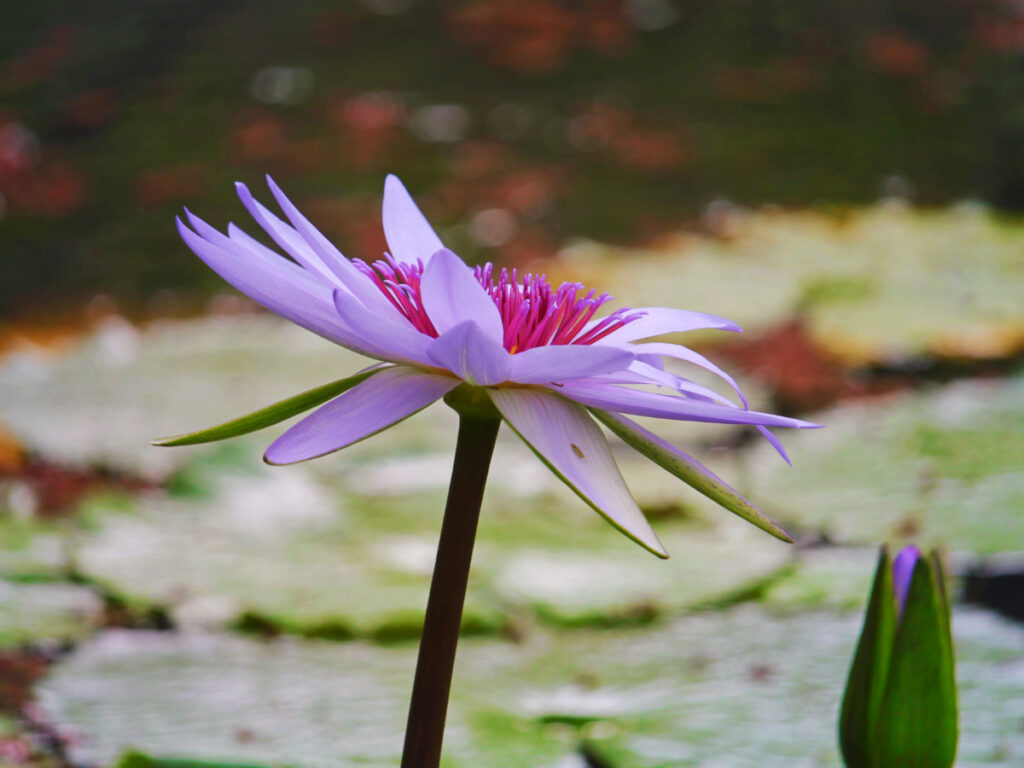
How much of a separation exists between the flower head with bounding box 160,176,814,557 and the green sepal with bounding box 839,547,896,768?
81 mm

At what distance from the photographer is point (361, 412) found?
0.40 m

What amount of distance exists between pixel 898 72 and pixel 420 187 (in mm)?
1462

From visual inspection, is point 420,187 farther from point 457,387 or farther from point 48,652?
point 457,387

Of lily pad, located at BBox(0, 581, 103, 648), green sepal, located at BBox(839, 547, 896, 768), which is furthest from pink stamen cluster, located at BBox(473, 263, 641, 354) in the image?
lily pad, located at BBox(0, 581, 103, 648)

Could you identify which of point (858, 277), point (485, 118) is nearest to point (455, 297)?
point (858, 277)

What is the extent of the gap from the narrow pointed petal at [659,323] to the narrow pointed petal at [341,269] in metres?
0.11

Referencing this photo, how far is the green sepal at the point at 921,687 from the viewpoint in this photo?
438mm

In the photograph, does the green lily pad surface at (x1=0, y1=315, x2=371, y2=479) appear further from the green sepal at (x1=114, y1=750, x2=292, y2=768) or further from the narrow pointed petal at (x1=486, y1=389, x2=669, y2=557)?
the narrow pointed petal at (x1=486, y1=389, x2=669, y2=557)

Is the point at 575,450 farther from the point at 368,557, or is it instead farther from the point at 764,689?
the point at 368,557

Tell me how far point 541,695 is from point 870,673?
370 mm

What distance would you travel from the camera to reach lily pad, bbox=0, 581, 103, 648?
2.70ft

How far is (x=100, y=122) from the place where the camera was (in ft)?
9.05

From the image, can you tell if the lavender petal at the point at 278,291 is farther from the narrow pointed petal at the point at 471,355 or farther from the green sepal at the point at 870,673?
the green sepal at the point at 870,673

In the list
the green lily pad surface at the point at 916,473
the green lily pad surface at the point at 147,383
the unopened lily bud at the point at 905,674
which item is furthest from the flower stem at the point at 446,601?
the green lily pad surface at the point at 147,383
